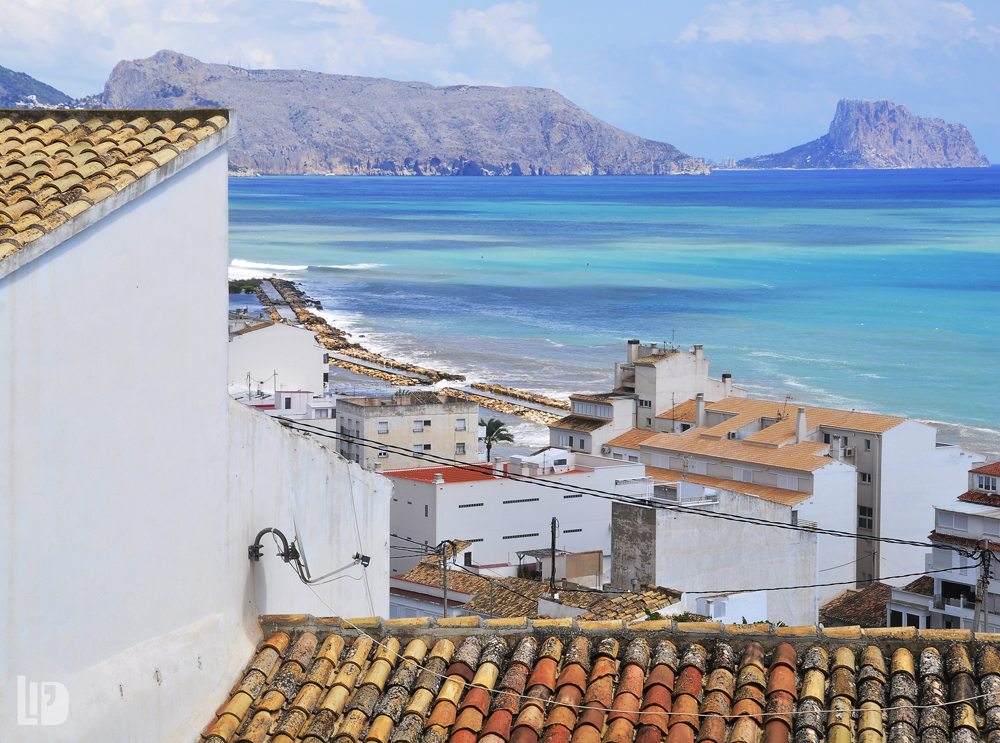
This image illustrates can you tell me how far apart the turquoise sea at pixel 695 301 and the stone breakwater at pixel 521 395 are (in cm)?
254

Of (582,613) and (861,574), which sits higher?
(582,613)

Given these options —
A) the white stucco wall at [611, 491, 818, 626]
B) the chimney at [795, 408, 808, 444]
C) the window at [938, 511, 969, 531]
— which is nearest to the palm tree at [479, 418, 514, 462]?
the chimney at [795, 408, 808, 444]

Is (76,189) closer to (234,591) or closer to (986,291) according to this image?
(234,591)

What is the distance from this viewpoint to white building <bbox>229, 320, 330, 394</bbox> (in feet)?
171

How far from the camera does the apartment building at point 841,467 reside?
36.5 meters

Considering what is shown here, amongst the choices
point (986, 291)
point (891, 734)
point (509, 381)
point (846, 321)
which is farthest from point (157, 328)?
point (986, 291)

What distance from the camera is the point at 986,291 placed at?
110500 millimetres

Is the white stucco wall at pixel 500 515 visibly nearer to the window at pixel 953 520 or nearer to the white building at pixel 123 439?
the window at pixel 953 520

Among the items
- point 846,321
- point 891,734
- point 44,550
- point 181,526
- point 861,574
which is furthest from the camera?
point 846,321

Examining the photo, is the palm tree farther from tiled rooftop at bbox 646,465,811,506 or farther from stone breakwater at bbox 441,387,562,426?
tiled rooftop at bbox 646,465,811,506

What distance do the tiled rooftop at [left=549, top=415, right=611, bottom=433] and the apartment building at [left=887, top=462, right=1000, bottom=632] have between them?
55.3 feet

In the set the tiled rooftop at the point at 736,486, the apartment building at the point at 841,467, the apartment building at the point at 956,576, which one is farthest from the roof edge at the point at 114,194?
the apartment building at the point at 841,467

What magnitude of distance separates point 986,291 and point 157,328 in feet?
373

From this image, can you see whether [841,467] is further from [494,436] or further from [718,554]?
[494,436]
